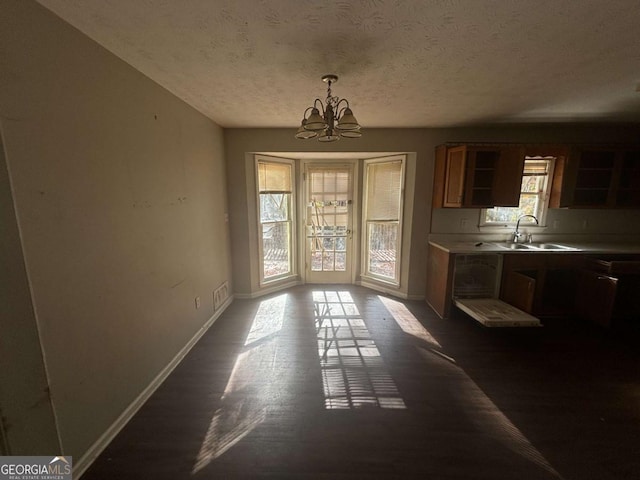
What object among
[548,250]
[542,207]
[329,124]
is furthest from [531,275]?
[329,124]

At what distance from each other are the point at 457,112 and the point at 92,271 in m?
3.31

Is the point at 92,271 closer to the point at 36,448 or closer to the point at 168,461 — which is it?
the point at 36,448

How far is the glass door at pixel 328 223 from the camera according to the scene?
3.82 m

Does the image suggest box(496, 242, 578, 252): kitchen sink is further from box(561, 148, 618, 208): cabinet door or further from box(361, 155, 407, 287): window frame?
box(361, 155, 407, 287): window frame

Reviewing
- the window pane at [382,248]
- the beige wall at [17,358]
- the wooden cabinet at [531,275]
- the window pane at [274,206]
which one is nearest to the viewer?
the beige wall at [17,358]

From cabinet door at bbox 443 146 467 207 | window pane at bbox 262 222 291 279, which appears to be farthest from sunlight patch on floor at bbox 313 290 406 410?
cabinet door at bbox 443 146 467 207

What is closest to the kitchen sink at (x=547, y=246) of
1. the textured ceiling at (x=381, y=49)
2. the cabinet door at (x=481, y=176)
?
the cabinet door at (x=481, y=176)

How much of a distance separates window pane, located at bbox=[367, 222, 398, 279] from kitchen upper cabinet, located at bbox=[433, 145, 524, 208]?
0.87m

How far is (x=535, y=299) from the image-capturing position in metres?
2.91

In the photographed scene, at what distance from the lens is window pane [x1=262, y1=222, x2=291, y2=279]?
12.1 feet

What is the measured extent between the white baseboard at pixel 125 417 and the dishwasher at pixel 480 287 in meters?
2.83

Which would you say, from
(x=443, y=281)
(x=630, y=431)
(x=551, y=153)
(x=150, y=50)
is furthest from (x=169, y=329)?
(x=551, y=153)

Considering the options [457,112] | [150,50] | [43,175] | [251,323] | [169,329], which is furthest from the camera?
[251,323]

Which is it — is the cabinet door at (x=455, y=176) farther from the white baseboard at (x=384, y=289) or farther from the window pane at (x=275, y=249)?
the window pane at (x=275, y=249)
